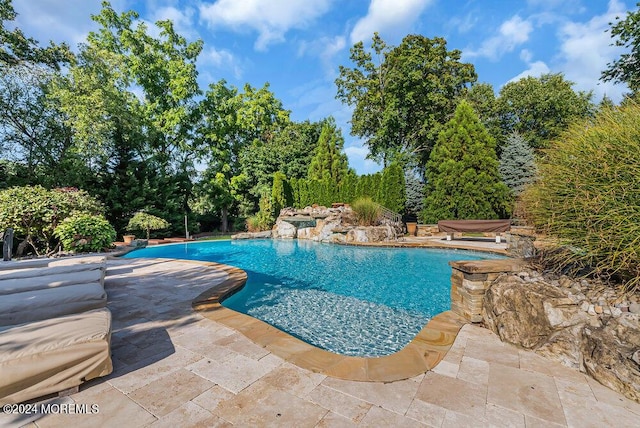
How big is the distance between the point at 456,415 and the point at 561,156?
9.07 ft

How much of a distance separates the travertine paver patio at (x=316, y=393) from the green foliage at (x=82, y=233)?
309 inches

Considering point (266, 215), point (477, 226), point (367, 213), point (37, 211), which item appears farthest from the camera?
point (266, 215)

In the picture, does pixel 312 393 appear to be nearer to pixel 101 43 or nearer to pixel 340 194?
pixel 340 194

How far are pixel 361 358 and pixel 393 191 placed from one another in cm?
1330

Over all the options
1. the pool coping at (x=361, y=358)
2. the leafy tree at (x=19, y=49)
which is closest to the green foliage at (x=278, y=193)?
the leafy tree at (x=19, y=49)

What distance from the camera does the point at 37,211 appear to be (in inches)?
321

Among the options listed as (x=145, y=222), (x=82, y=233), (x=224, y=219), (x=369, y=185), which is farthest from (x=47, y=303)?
(x=224, y=219)

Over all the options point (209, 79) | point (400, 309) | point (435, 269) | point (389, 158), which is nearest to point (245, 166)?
point (209, 79)

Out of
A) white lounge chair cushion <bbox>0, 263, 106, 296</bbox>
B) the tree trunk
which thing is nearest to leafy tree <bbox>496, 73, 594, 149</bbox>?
the tree trunk

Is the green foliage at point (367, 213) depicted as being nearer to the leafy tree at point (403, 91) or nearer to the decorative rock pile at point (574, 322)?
the leafy tree at point (403, 91)

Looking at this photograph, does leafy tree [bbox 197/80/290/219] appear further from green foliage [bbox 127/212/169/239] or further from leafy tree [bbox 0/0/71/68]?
leafy tree [bbox 0/0/71/68]

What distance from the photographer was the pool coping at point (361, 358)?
227 centimetres

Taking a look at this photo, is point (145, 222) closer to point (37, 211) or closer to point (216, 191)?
point (37, 211)

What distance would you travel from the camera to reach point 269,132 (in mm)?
22266
